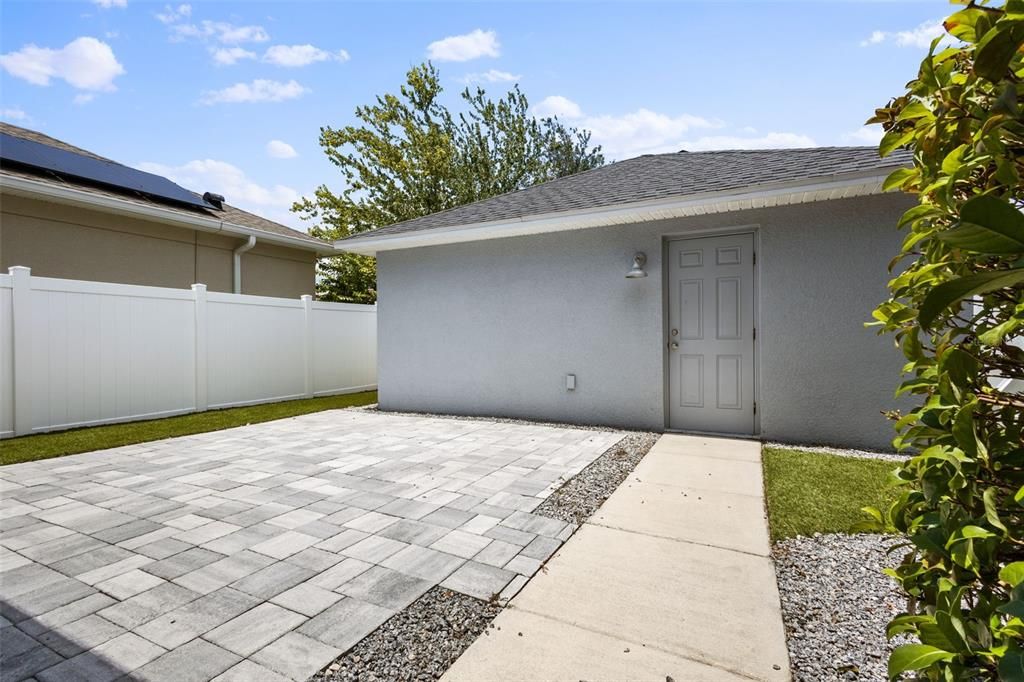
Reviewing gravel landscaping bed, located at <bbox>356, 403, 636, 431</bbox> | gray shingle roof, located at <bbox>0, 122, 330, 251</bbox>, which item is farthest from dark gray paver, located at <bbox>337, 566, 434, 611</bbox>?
gray shingle roof, located at <bbox>0, 122, 330, 251</bbox>

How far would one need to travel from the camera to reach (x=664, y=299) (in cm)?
612

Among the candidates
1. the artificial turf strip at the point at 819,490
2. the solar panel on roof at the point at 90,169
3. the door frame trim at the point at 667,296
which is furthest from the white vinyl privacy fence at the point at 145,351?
the artificial turf strip at the point at 819,490

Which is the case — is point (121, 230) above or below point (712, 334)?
above

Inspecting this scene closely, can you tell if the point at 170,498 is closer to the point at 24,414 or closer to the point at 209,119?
the point at 24,414

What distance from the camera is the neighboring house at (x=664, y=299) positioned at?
5.19 meters

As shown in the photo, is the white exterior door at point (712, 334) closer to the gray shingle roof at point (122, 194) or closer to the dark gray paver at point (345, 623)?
the dark gray paver at point (345, 623)

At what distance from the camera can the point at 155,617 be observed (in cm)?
215

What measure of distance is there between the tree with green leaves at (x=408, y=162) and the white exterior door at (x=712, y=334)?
43.1 ft

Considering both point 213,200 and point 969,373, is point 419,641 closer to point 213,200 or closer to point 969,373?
point 969,373

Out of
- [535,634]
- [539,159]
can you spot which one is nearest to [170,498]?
[535,634]

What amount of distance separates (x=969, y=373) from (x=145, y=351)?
345 inches

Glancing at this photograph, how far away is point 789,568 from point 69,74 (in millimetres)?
13954

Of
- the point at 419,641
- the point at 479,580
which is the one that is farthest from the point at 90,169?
the point at 419,641

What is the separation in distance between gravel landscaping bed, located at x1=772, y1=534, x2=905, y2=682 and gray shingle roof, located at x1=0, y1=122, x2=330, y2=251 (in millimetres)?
10673
